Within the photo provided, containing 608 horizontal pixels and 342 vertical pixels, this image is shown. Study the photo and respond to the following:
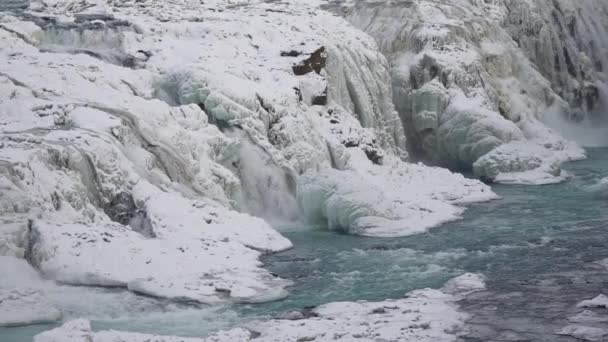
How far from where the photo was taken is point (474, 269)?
59.2 feet

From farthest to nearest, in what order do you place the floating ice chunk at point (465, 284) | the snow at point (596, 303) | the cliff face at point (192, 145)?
the cliff face at point (192, 145), the floating ice chunk at point (465, 284), the snow at point (596, 303)

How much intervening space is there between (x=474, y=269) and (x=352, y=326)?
4.52 meters

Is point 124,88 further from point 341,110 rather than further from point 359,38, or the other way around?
point 359,38

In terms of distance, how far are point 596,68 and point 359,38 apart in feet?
55.3

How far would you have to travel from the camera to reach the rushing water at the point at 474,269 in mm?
14703

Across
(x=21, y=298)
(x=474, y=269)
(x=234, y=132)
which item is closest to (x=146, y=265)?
(x=21, y=298)

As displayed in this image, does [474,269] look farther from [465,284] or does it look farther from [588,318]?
[588,318]

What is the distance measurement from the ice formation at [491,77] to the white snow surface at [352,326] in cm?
1449

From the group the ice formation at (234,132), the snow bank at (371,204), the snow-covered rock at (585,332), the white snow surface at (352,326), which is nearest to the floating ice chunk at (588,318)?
the snow-covered rock at (585,332)

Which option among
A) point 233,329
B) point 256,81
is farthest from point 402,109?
point 233,329

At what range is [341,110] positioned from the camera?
2772 centimetres

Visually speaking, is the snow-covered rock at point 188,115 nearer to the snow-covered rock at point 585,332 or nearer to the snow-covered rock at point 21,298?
the snow-covered rock at point 21,298

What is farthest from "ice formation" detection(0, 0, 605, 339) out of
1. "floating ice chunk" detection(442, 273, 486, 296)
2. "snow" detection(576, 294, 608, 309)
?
"snow" detection(576, 294, 608, 309)

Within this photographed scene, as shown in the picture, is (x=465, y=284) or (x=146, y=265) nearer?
(x=465, y=284)
